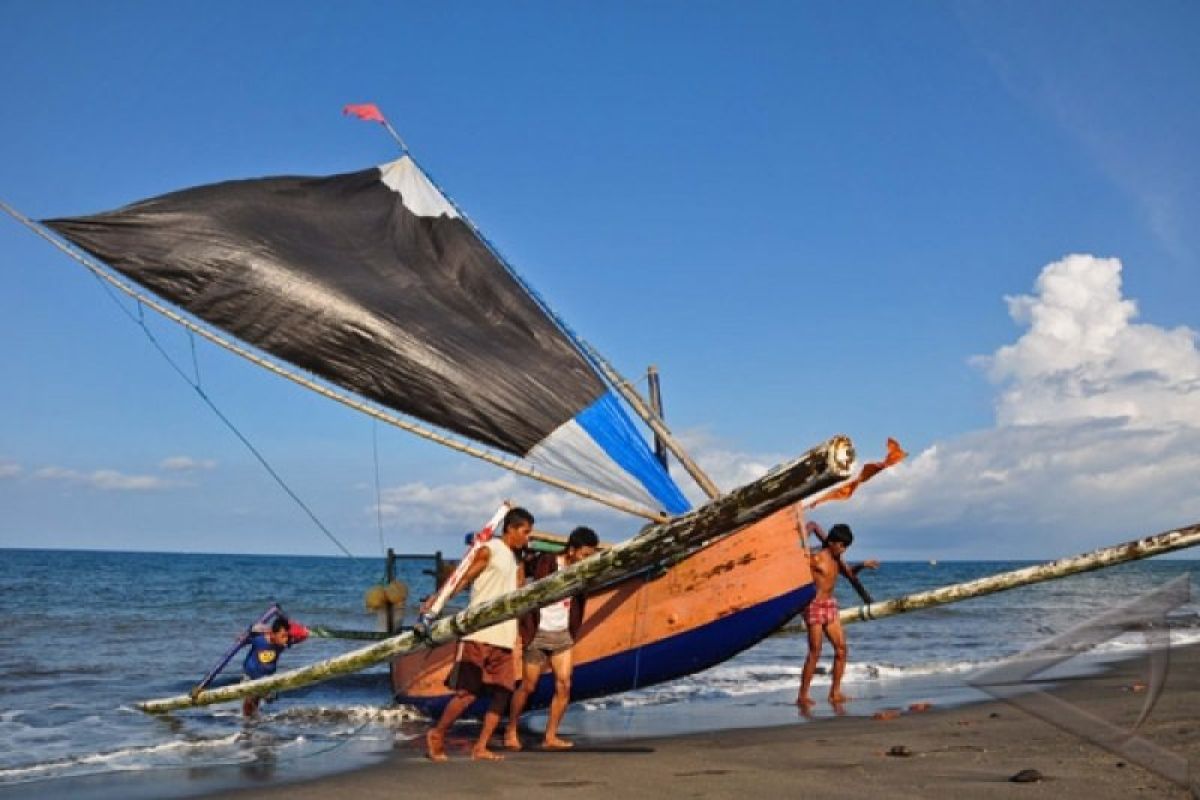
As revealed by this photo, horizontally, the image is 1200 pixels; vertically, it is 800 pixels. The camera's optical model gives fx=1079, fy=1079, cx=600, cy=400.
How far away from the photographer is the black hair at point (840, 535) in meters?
10.7

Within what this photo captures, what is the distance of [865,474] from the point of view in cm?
878

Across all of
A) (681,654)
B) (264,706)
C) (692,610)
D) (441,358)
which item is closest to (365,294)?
(441,358)

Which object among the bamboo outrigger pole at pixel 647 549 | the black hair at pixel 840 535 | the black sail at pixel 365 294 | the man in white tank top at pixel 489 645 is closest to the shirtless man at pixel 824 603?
the black hair at pixel 840 535

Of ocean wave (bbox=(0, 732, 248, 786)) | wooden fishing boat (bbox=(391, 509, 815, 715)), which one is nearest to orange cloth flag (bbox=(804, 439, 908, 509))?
wooden fishing boat (bbox=(391, 509, 815, 715))

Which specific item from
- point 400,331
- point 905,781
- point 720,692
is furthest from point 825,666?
point 905,781

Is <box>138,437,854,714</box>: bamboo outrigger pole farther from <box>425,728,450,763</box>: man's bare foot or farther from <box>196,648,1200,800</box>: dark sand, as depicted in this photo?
<box>196,648,1200,800</box>: dark sand

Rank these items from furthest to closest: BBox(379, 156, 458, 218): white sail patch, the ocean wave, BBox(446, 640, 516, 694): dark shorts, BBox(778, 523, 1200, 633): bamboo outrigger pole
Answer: BBox(379, 156, 458, 218): white sail patch < the ocean wave < BBox(446, 640, 516, 694): dark shorts < BBox(778, 523, 1200, 633): bamboo outrigger pole

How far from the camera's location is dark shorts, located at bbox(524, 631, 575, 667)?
8609mm

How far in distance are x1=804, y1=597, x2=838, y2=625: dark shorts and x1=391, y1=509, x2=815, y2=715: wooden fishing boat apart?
5.03ft

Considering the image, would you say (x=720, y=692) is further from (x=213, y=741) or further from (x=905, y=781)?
(x=905, y=781)

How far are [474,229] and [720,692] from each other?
6.36 m

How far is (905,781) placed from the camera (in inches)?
235

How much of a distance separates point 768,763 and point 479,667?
2295 mm

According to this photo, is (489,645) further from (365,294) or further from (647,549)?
(365,294)
